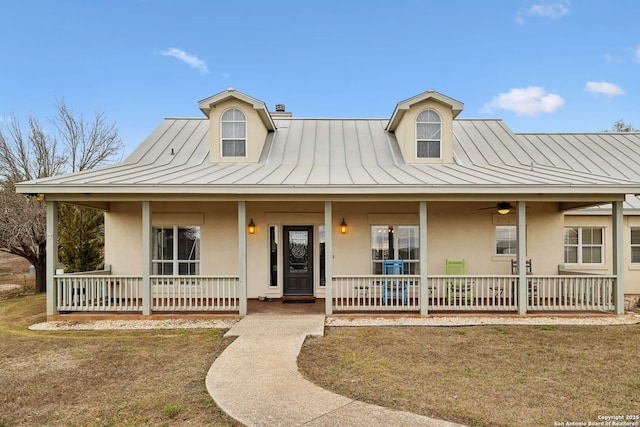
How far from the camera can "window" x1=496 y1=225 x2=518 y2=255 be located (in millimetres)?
11039

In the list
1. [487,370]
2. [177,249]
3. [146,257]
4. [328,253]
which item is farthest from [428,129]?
[146,257]

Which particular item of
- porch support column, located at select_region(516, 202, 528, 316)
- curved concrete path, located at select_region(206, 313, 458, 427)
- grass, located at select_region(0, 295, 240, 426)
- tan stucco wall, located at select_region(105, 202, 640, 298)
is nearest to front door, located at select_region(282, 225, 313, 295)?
tan stucco wall, located at select_region(105, 202, 640, 298)

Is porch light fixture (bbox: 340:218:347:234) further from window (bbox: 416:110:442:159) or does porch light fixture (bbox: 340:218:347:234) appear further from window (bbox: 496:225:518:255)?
window (bbox: 496:225:518:255)

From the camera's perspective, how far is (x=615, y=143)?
14.4 metres

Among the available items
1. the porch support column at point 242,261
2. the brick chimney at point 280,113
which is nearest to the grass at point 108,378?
the porch support column at point 242,261

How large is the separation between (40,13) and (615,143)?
87.1 ft

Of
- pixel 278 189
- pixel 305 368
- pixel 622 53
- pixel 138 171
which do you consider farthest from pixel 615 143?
pixel 622 53

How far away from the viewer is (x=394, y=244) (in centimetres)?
1093

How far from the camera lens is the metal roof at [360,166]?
8328 millimetres

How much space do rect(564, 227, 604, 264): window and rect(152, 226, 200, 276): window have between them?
1147 centimetres

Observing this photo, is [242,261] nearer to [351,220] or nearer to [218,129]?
[351,220]

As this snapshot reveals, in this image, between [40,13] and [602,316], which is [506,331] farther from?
[40,13]

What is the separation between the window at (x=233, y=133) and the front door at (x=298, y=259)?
282 centimetres

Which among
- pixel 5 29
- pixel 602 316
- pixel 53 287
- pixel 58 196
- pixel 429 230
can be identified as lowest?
pixel 602 316
